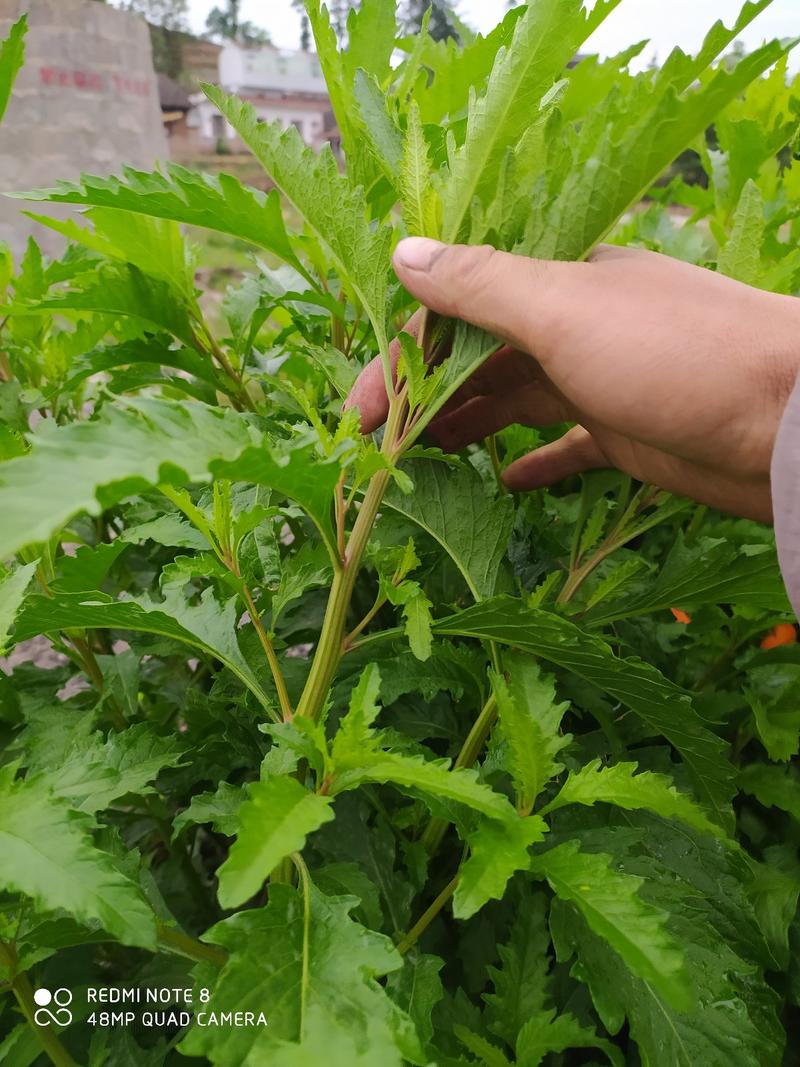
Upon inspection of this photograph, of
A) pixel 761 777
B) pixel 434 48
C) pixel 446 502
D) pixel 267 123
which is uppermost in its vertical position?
pixel 434 48

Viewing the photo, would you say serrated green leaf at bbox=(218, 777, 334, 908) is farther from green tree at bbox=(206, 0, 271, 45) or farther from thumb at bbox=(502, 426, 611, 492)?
green tree at bbox=(206, 0, 271, 45)

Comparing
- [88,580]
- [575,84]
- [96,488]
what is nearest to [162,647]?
[88,580]

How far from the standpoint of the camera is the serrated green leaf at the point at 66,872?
1.37ft

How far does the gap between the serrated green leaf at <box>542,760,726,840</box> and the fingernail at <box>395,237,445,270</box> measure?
0.41 meters

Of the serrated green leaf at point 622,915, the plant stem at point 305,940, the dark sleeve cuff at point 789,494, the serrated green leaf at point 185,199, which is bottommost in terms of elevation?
the plant stem at point 305,940

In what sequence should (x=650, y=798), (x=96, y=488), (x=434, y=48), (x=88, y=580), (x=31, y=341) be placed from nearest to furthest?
(x=96, y=488)
(x=650, y=798)
(x=88, y=580)
(x=434, y=48)
(x=31, y=341)

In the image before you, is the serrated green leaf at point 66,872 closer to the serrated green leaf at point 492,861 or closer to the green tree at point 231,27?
the serrated green leaf at point 492,861

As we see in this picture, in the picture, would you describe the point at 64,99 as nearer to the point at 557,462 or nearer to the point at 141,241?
the point at 141,241

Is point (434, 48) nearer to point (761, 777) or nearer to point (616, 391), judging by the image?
point (616, 391)

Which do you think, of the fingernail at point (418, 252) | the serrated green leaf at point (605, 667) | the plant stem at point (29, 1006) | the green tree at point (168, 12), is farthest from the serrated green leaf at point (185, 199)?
the green tree at point (168, 12)

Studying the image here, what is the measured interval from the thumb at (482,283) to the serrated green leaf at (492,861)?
38cm

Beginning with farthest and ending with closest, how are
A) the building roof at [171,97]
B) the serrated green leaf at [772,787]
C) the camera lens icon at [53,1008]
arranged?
the building roof at [171,97] → the serrated green leaf at [772,787] → the camera lens icon at [53,1008]

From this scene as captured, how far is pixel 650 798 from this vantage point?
50 cm

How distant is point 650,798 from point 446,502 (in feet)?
1.06
